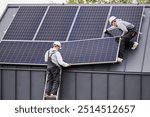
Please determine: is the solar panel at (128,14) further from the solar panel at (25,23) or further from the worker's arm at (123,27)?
the solar panel at (25,23)

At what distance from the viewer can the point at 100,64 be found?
14.6 m

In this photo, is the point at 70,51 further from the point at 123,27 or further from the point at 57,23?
the point at 123,27

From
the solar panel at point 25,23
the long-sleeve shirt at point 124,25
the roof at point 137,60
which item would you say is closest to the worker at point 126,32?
the long-sleeve shirt at point 124,25

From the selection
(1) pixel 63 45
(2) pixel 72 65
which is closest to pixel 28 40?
(1) pixel 63 45

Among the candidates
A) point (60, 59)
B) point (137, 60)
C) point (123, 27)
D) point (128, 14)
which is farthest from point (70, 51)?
point (128, 14)

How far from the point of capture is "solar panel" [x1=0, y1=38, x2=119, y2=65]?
14.6 metres

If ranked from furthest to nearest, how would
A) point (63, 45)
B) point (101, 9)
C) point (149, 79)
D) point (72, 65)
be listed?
point (101, 9), point (63, 45), point (72, 65), point (149, 79)

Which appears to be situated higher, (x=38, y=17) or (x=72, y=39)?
(x=38, y=17)

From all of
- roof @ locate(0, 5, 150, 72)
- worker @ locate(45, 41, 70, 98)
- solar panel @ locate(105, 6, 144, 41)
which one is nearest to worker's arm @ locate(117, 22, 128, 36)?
solar panel @ locate(105, 6, 144, 41)

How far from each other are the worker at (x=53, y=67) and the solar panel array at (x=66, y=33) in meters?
0.69

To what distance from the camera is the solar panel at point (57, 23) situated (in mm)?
16337

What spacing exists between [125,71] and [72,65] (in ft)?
7.02

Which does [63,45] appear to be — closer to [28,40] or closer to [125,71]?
[28,40]

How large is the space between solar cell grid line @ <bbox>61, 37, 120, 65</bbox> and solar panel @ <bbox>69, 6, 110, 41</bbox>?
505 millimetres
